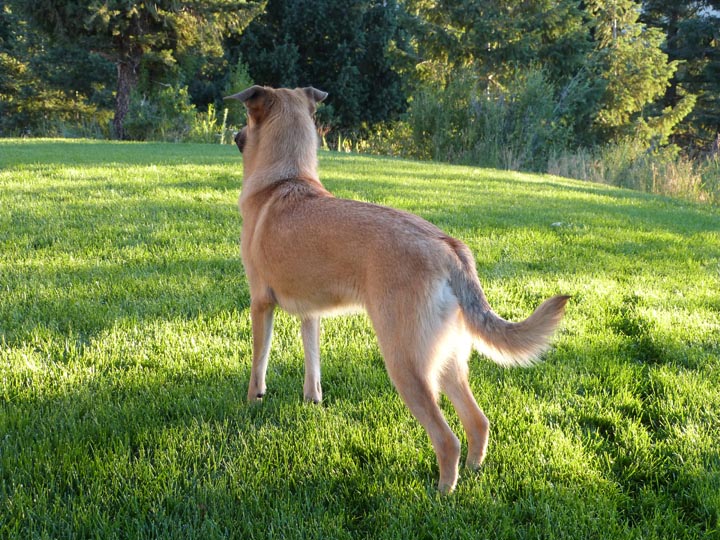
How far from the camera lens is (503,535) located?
1.97m

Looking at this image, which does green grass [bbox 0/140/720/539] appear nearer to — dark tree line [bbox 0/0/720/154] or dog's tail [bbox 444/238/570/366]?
dog's tail [bbox 444/238/570/366]

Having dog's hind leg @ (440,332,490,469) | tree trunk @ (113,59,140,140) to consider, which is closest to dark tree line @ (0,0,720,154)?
tree trunk @ (113,59,140,140)

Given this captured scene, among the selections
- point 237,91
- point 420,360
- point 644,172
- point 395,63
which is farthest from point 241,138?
point 395,63

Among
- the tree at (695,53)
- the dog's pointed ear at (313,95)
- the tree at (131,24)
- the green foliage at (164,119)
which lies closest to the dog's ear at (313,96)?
the dog's pointed ear at (313,95)

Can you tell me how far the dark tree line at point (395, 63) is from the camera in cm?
2031

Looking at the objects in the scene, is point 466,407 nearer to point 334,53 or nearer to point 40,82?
point 334,53

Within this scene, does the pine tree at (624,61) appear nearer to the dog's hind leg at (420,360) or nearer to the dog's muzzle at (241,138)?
the dog's muzzle at (241,138)

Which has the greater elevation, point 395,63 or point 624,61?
point 624,61

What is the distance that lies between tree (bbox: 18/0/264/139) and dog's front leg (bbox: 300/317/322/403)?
21157 millimetres

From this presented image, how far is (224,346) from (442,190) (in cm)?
674

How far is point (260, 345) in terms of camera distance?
288cm

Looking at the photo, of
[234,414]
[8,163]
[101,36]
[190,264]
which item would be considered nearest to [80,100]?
[101,36]

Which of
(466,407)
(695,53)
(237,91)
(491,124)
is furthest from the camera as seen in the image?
(695,53)

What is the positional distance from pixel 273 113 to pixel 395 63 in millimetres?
24614
